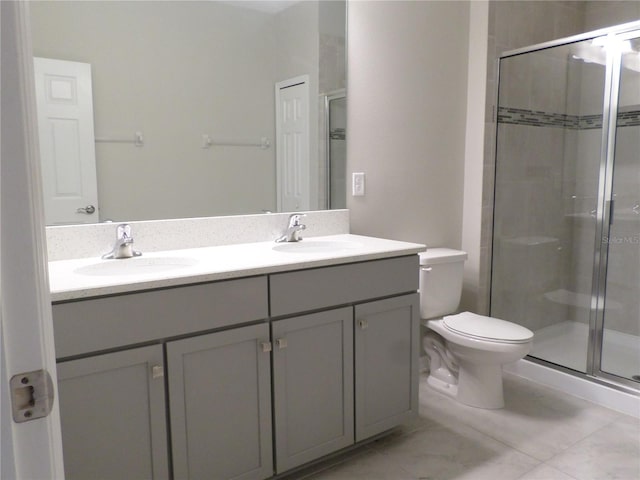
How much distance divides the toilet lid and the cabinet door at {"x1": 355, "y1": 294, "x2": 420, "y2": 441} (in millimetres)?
415

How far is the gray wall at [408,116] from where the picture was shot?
2662 mm

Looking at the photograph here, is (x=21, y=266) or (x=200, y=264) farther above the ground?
(x=21, y=266)

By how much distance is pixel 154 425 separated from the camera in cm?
160

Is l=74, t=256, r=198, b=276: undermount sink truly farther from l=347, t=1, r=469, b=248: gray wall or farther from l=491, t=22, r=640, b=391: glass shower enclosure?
l=491, t=22, r=640, b=391: glass shower enclosure

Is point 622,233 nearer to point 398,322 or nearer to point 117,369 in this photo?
point 398,322

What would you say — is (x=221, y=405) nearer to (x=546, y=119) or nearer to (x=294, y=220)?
(x=294, y=220)

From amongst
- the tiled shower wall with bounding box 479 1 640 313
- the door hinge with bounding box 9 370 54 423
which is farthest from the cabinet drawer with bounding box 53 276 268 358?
the tiled shower wall with bounding box 479 1 640 313

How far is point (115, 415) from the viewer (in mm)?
1533

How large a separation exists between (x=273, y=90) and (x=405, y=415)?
5.23ft

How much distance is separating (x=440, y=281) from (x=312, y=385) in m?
1.09

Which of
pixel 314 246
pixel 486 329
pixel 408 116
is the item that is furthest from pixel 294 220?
pixel 486 329

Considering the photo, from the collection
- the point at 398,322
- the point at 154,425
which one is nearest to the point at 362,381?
the point at 398,322

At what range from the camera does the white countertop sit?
1.50 m

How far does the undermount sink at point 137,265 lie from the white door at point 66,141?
0.23 m
